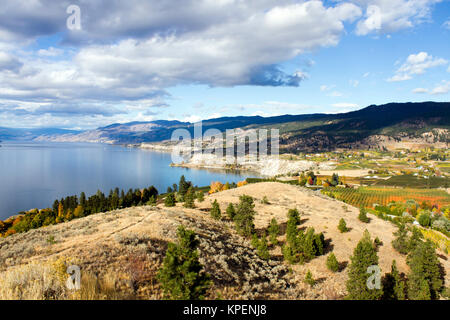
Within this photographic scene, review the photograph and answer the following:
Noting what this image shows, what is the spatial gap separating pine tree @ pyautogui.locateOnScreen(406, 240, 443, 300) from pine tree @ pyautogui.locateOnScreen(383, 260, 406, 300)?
1.45 meters

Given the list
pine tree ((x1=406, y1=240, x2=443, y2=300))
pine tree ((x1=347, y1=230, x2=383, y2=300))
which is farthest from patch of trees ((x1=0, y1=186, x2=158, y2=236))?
pine tree ((x1=406, y1=240, x2=443, y2=300))

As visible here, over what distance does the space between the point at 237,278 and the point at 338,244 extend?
75.0 feet

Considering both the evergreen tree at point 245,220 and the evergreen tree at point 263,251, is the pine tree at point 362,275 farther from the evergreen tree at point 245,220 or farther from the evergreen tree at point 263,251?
the evergreen tree at point 245,220

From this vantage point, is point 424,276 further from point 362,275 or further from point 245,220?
point 245,220

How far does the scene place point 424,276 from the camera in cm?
2536

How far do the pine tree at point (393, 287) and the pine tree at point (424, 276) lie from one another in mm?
1446

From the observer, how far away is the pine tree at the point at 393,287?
77.7ft

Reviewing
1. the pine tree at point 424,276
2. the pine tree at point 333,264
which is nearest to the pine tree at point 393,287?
the pine tree at point 424,276

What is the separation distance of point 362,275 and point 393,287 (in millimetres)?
5901

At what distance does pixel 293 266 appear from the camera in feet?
96.1

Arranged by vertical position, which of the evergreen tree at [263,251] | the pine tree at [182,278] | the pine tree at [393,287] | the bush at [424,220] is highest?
the pine tree at [182,278]

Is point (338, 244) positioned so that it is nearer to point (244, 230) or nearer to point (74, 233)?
point (244, 230)
